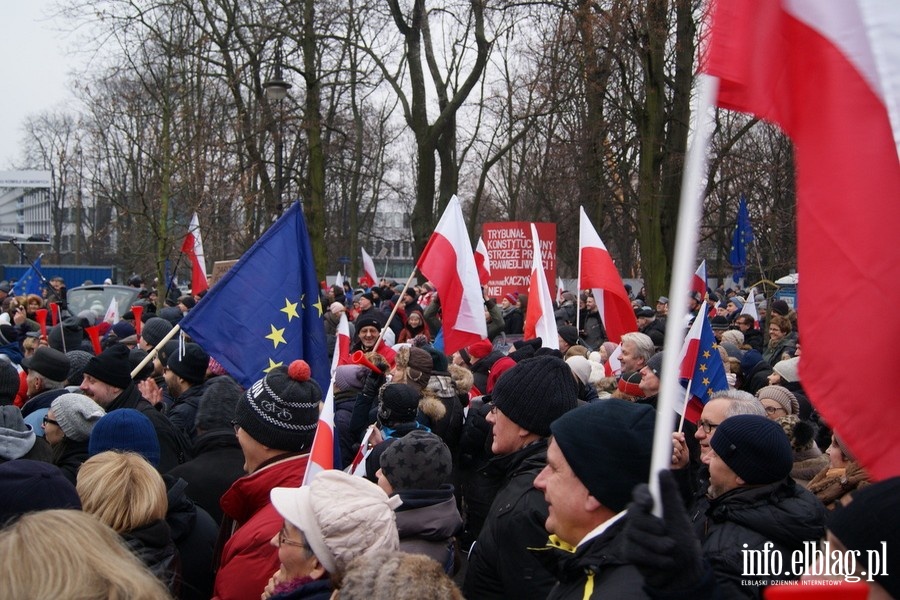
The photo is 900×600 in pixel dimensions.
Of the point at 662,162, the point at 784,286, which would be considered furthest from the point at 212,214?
the point at 784,286

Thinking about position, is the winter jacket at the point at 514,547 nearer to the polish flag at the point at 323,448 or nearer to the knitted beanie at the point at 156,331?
the polish flag at the point at 323,448

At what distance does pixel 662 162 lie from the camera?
907 inches

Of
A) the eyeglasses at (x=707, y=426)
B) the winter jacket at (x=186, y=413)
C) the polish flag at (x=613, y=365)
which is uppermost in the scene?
the eyeglasses at (x=707, y=426)

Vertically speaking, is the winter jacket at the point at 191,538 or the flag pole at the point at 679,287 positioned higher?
the flag pole at the point at 679,287

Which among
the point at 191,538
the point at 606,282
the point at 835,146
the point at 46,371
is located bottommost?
the point at 191,538

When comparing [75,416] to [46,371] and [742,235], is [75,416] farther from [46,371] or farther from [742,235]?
[742,235]

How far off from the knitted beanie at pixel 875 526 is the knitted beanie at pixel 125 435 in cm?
298

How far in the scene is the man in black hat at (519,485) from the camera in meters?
3.55

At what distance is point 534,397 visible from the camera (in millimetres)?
4156

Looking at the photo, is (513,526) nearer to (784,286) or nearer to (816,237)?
(816,237)

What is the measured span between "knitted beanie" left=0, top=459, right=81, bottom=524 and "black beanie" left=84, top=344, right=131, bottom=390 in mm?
2935

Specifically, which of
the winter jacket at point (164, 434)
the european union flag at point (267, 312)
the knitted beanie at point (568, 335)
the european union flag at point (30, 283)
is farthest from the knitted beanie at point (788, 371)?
the european union flag at point (30, 283)

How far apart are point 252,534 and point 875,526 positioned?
2365 millimetres

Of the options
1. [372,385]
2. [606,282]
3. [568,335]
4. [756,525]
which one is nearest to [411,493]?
[756,525]
